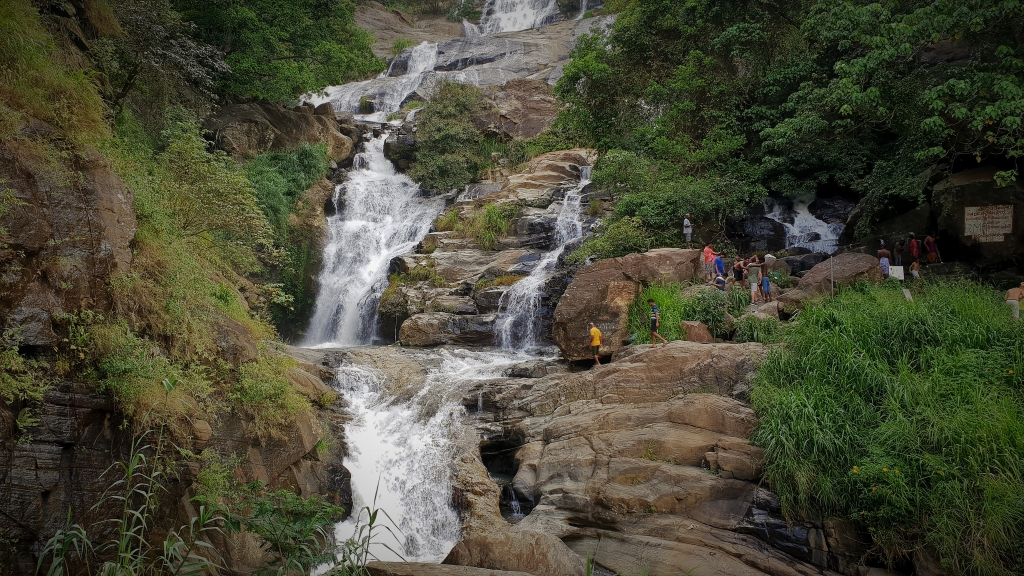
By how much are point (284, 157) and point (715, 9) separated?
16.8 metres

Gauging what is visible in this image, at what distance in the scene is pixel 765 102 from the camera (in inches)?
787

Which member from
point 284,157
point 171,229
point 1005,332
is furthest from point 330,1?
point 1005,332

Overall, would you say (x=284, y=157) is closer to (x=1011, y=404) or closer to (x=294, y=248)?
(x=294, y=248)

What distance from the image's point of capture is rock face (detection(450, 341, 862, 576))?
6.97 meters

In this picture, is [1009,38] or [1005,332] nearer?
[1005,332]

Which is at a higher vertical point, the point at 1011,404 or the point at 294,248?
the point at 294,248

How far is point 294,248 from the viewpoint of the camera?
21438mm

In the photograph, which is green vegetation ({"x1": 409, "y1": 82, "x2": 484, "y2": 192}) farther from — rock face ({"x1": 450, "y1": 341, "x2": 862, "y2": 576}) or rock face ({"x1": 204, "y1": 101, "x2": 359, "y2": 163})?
rock face ({"x1": 450, "y1": 341, "x2": 862, "y2": 576})

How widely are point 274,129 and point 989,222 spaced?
2371cm

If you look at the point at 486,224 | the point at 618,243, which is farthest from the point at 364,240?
the point at 618,243

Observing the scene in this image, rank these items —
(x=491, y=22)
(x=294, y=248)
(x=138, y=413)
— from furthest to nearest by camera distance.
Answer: (x=491, y=22)
(x=294, y=248)
(x=138, y=413)

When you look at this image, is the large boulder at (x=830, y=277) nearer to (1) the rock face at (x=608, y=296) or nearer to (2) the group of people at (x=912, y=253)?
(2) the group of people at (x=912, y=253)

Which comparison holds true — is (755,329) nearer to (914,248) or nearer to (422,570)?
(914,248)

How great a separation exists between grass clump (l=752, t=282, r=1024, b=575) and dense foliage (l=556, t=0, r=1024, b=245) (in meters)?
4.55
